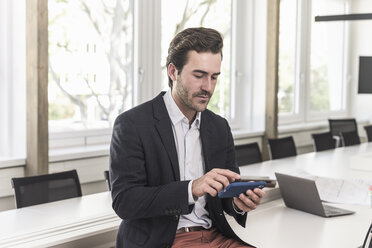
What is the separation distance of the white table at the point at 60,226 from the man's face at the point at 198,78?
1.98 feet

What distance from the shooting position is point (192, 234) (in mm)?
2109

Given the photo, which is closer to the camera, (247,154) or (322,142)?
(247,154)

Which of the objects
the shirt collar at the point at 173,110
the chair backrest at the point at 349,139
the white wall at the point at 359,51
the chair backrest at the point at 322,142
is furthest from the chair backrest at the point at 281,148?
the white wall at the point at 359,51

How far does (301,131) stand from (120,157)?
201 inches

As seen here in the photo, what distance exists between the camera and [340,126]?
6.74 m

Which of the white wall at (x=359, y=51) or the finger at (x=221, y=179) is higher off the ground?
the white wall at (x=359, y=51)

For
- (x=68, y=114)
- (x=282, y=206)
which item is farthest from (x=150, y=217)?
(x=68, y=114)

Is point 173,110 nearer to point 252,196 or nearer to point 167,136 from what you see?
point 167,136

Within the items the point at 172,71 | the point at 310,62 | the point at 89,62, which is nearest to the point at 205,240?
the point at 172,71

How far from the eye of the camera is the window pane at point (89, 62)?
164 inches

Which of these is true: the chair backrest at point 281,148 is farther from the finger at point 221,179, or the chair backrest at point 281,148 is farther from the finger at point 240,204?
the finger at point 221,179

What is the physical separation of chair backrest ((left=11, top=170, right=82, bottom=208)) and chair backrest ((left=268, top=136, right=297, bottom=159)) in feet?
7.17

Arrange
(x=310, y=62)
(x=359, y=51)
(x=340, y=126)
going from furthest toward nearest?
1. (x=359, y=51)
2. (x=310, y=62)
3. (x=340, y=126)

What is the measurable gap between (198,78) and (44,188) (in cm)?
120
